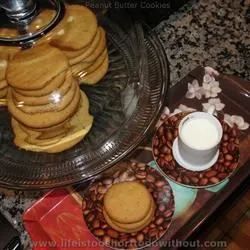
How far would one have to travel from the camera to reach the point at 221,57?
121cm

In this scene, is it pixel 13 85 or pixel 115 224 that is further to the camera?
pixel 115 224

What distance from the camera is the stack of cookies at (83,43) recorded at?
734 mm

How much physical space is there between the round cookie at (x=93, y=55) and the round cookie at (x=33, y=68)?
0.04 metres

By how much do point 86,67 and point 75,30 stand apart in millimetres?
66

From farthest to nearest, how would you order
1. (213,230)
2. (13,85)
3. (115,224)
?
1. (213,230)
2. (115,224)
3. (13,85)

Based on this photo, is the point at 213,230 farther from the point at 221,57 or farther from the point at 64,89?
the point at 64,89

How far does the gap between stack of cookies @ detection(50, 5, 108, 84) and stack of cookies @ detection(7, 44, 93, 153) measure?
0.02 metres

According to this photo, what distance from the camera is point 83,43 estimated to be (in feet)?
2.45

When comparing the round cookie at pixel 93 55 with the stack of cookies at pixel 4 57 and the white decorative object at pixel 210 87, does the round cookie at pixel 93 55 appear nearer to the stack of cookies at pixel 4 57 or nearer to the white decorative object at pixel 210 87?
the stack of cookies at pixel 4 57

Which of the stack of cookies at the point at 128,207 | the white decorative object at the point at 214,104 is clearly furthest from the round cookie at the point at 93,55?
the white decorative object at the point at 214,104

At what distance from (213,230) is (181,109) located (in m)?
0.32

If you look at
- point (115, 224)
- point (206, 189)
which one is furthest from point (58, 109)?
point (206, 189)

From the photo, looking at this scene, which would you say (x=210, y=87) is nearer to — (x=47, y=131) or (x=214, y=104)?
(x=214, y=104)

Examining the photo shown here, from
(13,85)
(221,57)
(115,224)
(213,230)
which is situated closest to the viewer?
(13,85)
